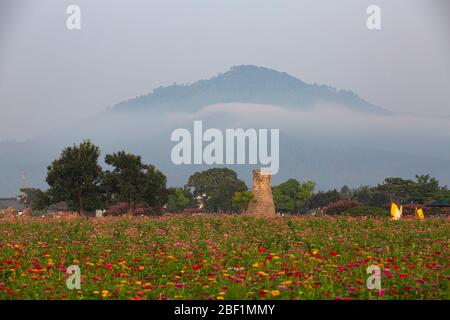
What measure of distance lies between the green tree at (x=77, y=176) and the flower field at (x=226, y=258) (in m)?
13.3

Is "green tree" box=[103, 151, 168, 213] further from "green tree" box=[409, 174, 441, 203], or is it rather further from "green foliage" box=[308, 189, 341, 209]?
"green foliage" box=[308, 189, 341, 209]

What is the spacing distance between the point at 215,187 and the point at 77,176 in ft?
121

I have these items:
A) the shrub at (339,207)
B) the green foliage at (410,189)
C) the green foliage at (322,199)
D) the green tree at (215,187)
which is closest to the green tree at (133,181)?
the shrub at (339,207)

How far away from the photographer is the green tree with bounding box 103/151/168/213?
37.8 m

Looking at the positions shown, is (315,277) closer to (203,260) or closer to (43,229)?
(203,260)

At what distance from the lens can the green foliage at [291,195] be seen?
6884cm

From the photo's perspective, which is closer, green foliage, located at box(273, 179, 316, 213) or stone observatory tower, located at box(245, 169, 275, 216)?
stone observatory tower, located at box(245, 169, 275, 216)

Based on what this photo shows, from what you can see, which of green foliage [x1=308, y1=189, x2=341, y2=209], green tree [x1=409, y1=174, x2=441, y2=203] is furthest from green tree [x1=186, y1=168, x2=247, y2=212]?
green tree [x1=409, y1=174, x2=441, y2=203]

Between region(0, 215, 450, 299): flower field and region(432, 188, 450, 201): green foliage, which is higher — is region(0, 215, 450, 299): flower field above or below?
below

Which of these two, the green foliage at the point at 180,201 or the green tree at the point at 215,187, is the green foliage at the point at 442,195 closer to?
the green tree at the point at 215,187

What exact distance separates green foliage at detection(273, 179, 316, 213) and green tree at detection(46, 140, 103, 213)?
1342 inches

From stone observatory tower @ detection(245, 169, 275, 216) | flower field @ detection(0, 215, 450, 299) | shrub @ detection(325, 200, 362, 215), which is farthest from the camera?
shrub @ detection(325, 200, 362, 215)

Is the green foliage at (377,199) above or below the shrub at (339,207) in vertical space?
above
